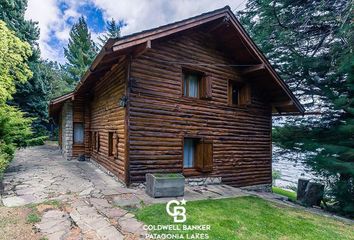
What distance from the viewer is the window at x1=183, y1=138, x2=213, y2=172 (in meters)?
9.10

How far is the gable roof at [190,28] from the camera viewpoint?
272 inches

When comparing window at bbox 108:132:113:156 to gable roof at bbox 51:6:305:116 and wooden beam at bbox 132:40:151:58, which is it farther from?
wooden beam at bbox 132:40:151:58

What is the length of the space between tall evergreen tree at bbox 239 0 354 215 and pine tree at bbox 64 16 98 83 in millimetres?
24348

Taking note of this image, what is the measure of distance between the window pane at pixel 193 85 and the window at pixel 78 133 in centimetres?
838

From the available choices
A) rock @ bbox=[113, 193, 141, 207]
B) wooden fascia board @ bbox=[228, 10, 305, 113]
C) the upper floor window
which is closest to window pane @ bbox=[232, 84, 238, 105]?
wooden fascia board @ bbox=[228, 10, 305, 113]

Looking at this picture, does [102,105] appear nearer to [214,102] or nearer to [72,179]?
[72,179]

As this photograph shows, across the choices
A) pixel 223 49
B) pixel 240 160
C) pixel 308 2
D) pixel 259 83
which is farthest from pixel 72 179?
pixel 308 2

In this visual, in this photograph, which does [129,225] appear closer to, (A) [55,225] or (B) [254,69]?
(A) [55,225]

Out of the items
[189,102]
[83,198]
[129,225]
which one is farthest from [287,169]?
A: [129,225]

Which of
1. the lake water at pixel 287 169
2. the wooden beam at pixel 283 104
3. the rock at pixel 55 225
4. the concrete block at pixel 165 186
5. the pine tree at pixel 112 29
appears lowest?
the lake water at pixel 287 169

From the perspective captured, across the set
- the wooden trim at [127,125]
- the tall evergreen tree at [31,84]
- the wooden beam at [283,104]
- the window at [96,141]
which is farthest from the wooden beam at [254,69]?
the tall evergreen tree at [31,84]

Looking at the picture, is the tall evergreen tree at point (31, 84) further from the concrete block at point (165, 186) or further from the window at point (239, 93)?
the concrete block at point (165, 186)

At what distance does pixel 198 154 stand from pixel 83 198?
4.44m

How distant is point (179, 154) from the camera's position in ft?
28.4
